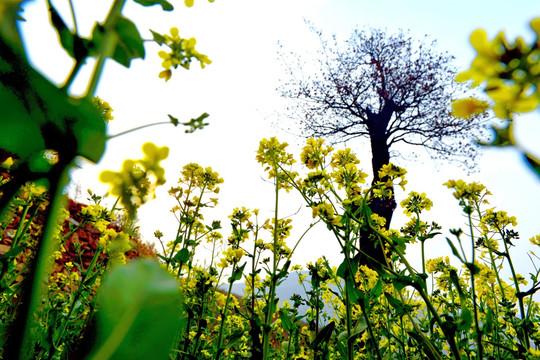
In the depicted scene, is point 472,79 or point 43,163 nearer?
point 43,163

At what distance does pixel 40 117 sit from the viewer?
157 millimetres

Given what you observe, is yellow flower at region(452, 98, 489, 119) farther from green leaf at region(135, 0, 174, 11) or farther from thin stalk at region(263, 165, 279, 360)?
thin stalk at region(263, 165, 279, 360)

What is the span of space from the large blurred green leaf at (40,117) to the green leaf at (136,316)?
64mm

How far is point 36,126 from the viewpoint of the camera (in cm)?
16

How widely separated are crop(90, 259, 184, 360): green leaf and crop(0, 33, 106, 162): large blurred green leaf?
6 cm

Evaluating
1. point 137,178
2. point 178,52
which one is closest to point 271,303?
point 178,52

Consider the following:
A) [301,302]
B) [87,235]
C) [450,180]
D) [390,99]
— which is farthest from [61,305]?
[390,99]

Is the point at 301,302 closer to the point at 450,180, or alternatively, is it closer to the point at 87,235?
the point at 450,180

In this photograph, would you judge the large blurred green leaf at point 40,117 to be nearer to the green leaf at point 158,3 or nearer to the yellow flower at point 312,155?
the green leaf at point 158,3

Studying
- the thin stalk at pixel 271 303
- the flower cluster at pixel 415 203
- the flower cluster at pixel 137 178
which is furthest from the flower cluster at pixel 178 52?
the flower cluster at pixel 415 203

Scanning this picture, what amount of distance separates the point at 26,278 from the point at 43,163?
69 millimetres

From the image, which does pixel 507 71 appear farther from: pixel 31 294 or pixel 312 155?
pixel 312 155

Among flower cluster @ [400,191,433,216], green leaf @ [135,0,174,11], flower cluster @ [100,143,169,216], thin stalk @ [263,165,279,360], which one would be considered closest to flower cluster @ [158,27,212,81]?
green leaf @ [135,0,174,11]

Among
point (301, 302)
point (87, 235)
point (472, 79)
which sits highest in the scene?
point (87, 235)
